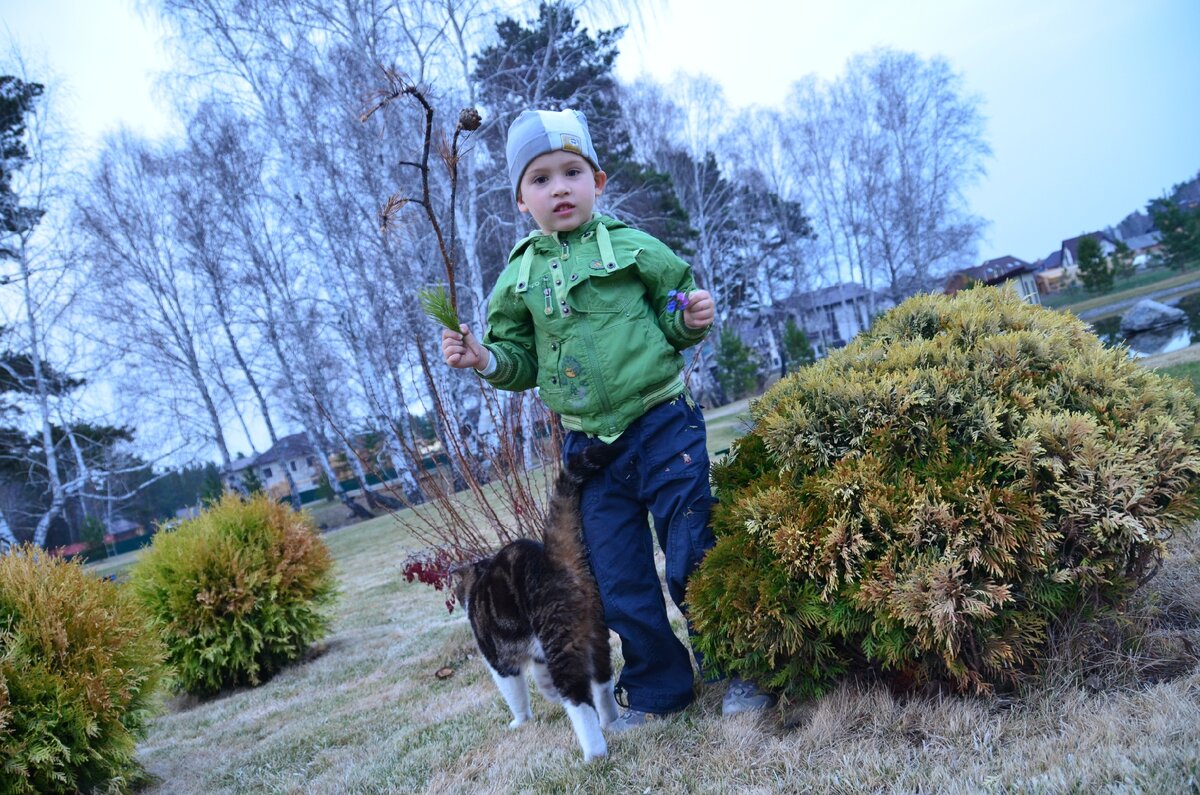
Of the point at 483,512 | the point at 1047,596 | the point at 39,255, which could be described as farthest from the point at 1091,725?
the point at 39,255

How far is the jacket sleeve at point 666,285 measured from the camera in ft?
→ 8.36

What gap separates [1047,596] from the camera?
1.97 meters

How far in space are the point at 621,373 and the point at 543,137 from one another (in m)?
0.86

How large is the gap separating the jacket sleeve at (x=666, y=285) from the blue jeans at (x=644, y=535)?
0.23 metres

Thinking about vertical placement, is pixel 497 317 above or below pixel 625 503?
above

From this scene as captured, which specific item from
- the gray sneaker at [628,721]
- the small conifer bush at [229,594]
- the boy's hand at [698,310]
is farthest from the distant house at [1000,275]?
the small conifer bush at [229,594]

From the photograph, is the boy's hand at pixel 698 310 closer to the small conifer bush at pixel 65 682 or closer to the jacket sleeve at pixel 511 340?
the jacket sleeve at pixel 511 340

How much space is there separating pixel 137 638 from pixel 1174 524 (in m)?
3.92

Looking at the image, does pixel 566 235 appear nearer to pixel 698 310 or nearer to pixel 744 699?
pixel 698 310

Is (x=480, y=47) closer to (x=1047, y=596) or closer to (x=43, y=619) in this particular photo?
(x=43, y=619)

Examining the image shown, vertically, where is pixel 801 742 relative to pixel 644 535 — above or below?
below

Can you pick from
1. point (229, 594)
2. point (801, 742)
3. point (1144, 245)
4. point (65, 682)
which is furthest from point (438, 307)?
point (1144, 245)

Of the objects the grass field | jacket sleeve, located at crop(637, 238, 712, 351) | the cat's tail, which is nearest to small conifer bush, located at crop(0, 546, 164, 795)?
the grass field

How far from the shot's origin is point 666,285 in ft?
8.65
